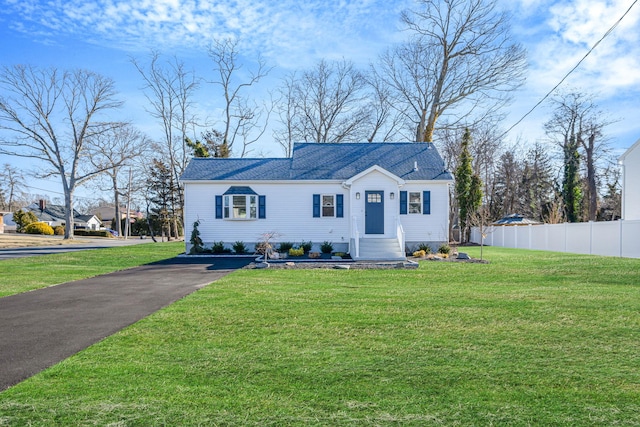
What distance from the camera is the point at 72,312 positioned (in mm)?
7250

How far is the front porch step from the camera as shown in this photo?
1709 cm

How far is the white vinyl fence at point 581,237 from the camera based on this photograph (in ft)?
56.2

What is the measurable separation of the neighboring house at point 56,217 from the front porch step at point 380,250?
61.5 metres

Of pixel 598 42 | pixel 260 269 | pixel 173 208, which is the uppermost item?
pixel 598 42

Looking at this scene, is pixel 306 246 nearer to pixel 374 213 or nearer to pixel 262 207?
pixel 262 207

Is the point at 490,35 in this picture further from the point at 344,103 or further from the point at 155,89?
the point at 155,89

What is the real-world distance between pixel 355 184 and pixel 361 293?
35.2ft

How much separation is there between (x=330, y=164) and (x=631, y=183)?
14783 millimetres

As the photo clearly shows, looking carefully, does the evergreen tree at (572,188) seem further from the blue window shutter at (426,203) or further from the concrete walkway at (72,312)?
the concrete walkway at (72,312)

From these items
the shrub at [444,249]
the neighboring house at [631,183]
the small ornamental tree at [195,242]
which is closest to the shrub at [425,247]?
the shrub at [444,249]

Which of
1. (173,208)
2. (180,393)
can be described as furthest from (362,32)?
(173,208)

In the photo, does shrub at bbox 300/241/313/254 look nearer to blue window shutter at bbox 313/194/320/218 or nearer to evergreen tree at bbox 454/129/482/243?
blue window shutter at bbox 313/194/320/218

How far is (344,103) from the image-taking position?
35.0 m

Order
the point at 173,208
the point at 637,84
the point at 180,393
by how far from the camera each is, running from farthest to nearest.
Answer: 1. the point at 173,208
2. the point at 637,84
3. the point at 180,393
